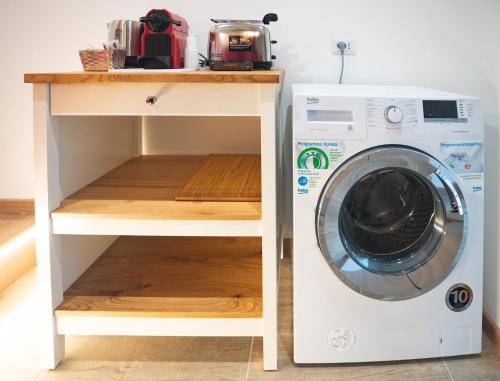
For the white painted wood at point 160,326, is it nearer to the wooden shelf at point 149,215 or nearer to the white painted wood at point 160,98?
the wooden shelf at point 149,215

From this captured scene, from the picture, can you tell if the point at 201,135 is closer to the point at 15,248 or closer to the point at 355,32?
the point at 355,32

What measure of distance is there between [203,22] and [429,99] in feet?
4.01

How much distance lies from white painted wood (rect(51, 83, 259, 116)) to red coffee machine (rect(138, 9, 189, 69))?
0.49 meters

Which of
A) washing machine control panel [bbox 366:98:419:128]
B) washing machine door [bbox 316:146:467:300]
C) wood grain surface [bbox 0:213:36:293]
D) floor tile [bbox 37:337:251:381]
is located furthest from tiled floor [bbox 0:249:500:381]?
washing machine control panel [bbox 366:98:419:128]

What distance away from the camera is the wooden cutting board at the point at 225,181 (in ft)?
6.10

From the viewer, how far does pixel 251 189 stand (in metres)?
1.90

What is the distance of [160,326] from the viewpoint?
69.7 inches

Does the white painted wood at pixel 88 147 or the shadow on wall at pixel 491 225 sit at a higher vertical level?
the white painted wood at pixel 88 147

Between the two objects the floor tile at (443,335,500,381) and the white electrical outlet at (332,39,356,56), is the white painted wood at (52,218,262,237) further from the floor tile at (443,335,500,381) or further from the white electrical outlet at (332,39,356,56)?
the white electrical outlet at (332,39,356,56)

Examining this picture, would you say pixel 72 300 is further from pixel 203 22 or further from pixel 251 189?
pixel 203 22

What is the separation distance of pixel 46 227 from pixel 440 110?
122cm

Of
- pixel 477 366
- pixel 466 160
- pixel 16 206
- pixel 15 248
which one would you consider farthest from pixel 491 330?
pixel 16 206

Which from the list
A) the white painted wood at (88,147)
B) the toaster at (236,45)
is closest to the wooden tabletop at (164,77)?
the white painted wood at (88,147)

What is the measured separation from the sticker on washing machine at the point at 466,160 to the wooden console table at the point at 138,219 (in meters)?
0.51
